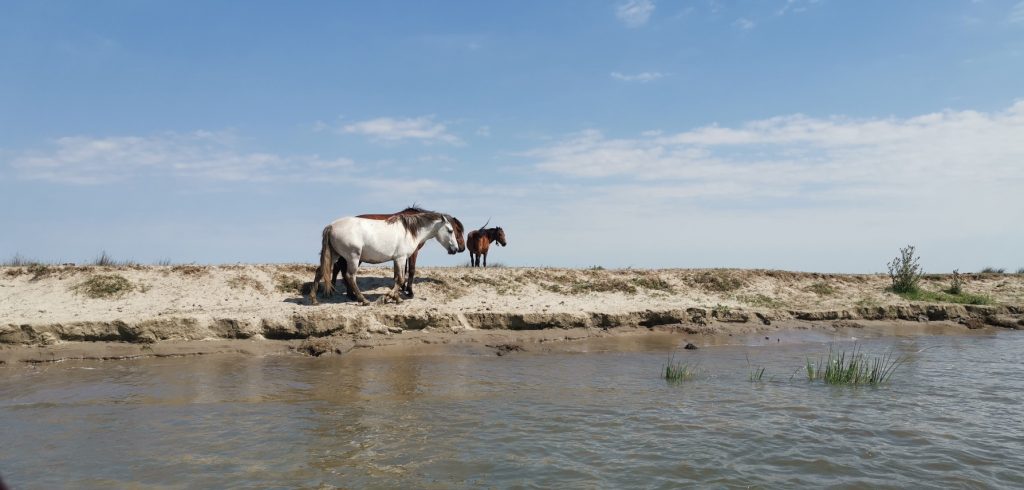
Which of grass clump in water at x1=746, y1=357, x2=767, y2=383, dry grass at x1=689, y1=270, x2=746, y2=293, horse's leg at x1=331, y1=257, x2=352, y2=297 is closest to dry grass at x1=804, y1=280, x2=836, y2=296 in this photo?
dry grass at x1=689, y1=270, x2=746, y2=293

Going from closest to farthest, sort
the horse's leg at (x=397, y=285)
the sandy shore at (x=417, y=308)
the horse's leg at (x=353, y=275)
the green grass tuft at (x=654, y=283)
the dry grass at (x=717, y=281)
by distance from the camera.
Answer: the sandy shore at (x=417, y=308) < the horse's leg at (x=353, y=275) < the horse's leg at (x=397, y=285) < the green grass tuft at (x=654, y=283) < the dry grass at (x=717, y=281)

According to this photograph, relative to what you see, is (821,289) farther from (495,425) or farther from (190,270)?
(190,270)

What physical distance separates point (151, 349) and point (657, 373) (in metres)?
9.02

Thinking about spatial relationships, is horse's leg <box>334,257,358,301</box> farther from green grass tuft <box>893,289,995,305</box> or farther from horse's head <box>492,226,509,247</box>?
green grass tuft <box>893,289,995,305</box>

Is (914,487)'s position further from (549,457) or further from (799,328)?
(799,328)

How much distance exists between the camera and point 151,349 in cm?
1145

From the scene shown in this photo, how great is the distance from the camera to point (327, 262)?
13.3 m

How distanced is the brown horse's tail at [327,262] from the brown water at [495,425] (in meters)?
2.28

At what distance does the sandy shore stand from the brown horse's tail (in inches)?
16.2

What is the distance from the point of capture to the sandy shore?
460 inches

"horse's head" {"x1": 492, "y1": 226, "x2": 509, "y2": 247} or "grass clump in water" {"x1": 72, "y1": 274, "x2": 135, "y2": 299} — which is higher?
"horse's head" {"x1": 492, "y1": 226, "x2": 509, "y2": 247}

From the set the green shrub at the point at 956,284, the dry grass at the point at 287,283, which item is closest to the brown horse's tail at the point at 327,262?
the dry grass at the point at 287,283

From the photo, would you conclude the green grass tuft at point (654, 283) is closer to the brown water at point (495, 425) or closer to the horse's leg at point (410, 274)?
the brown water at point (495, 425)

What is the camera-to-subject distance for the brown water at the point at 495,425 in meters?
5.64
